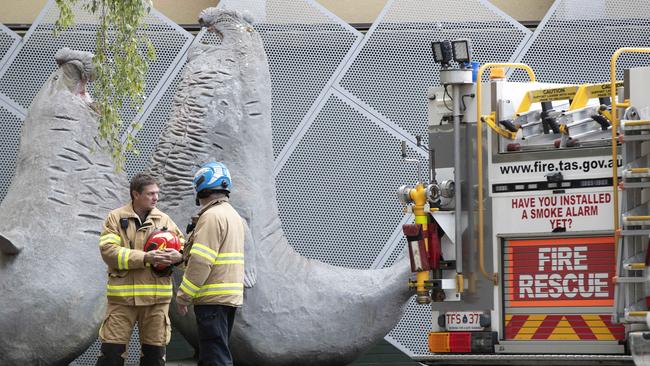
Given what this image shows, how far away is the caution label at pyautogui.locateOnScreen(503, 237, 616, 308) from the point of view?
910 cm

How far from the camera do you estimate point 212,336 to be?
362 inches

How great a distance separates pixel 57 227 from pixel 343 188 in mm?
2984

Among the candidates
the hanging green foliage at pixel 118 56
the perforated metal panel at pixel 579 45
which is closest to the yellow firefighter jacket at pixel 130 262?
the hanging green foliage at pixel 118 56

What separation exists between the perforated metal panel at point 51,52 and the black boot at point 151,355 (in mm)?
4953

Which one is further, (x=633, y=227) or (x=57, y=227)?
(x=57, y=227)

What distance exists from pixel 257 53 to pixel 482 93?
11.4 ft

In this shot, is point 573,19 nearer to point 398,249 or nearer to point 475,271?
point 398,249

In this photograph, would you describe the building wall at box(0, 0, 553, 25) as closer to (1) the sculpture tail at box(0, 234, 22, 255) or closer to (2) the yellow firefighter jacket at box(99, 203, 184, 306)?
(1) the sculpture tail at box(0, 234, 22, 255)

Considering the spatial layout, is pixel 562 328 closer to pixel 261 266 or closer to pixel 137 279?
pixel 137 279

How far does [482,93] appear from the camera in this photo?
977 cm

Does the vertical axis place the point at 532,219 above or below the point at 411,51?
below

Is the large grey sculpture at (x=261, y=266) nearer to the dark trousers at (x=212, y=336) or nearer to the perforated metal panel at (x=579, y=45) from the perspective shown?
the dark trousers at (x=212, y=336)

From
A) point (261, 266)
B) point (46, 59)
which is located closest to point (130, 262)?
point (261, 266)

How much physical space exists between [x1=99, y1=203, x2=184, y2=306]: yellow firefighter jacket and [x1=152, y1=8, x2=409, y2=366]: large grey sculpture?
2083mm
